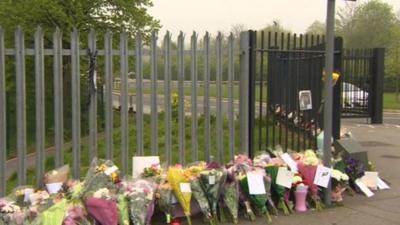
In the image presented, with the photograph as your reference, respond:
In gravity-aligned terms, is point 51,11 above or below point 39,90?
above

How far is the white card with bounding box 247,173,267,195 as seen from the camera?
243 inches

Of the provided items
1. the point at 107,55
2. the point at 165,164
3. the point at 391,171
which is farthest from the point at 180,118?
the point at 391,171

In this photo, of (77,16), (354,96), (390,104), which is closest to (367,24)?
(390,104)

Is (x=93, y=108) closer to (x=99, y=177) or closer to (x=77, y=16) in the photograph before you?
(x=99, y=177)

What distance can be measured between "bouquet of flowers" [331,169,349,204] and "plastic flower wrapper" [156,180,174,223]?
2.16 m

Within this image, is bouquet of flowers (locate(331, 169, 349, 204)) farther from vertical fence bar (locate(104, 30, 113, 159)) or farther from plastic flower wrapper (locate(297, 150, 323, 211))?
vertical fence bar (locate(104, 30, 113, 159))

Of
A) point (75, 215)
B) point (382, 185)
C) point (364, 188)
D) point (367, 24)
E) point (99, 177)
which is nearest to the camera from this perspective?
point (75, 215)

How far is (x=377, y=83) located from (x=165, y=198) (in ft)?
41.1

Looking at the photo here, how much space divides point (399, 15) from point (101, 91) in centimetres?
5349

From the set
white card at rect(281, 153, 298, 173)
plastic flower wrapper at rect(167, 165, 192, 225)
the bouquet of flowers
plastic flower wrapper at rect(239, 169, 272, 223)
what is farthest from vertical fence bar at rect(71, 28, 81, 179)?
the bouquet of flowers

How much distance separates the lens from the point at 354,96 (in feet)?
58.3

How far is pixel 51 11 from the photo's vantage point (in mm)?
14852

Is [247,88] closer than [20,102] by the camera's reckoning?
No

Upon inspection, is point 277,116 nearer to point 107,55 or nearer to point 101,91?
point 101,91
